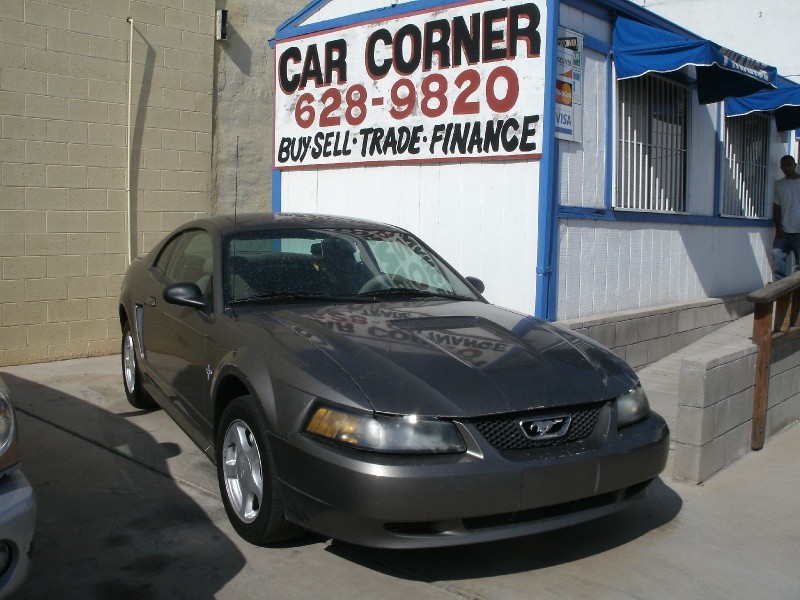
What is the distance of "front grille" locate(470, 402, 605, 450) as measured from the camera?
12.1 feet

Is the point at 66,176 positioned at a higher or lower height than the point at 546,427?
higher

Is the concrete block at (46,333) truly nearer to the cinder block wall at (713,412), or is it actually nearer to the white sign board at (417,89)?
the white sign board at (417,89)

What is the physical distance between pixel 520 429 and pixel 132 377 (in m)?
3.84

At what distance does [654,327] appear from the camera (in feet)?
26.5

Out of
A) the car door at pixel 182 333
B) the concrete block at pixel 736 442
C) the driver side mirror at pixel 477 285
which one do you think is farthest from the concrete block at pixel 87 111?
the concrete block at pixel 736 442

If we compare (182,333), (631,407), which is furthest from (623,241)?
(182,333)

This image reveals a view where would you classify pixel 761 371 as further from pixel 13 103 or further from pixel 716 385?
pixel 13 103

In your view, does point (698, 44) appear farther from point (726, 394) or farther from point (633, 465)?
point (633, 465)

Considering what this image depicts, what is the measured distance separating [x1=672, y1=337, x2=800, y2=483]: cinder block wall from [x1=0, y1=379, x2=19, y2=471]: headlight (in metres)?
3.74

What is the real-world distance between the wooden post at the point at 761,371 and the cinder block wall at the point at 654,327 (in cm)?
138

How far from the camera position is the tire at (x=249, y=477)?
3.95m

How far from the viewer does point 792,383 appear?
22.3ft

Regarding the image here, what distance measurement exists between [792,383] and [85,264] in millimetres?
6391

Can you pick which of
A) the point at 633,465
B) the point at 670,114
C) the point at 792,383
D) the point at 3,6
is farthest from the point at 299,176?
the point at 633,465
